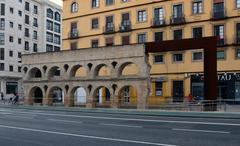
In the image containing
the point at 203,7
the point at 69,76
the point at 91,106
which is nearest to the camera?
the point at 91,106

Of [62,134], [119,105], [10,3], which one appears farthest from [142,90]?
[10,3]

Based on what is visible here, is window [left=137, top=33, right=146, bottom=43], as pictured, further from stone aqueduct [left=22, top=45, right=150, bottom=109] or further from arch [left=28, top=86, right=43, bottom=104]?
arch [left=28, top=86, right=43, bottom=104]

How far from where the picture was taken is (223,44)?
40.4 m

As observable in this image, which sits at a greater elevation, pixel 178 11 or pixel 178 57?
pixel 178 11

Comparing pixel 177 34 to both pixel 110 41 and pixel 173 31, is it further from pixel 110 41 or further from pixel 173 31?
pixel 110 41

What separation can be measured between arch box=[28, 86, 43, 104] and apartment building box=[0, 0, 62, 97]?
88.2 feet

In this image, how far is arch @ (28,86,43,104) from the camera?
41194mm

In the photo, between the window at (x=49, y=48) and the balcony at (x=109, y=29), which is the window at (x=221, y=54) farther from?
the window at (x=49, y=48)

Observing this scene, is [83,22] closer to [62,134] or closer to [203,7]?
[203,7]

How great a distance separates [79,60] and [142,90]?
8669 millimetres

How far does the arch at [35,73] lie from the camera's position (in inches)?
1640

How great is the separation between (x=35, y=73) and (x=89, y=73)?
9.24m

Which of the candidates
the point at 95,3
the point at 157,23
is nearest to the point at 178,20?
the point at 157,23

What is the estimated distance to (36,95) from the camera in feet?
141
